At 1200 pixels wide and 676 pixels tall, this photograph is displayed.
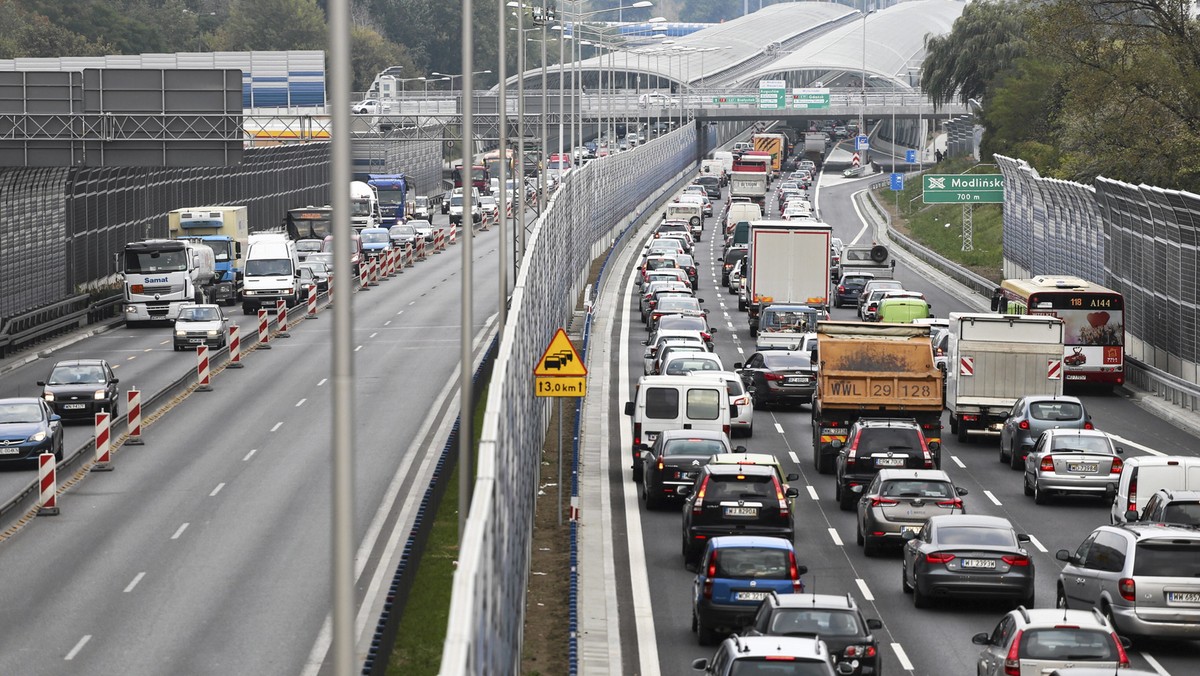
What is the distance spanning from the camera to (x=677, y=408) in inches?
1383

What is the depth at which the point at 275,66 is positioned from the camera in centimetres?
15375

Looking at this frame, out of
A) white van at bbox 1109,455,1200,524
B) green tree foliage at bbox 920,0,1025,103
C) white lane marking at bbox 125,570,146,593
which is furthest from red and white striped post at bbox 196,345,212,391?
green tree foliage at bbox 920,0,1025,103

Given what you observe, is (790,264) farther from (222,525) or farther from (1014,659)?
(1014,659)

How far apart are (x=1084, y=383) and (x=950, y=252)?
48085 millimetres

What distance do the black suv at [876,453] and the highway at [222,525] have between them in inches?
281

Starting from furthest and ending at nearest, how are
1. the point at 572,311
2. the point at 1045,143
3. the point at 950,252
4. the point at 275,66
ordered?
the point at 275,66 → the point at 1045,143 → the point at 950,252 → the point at 572,311

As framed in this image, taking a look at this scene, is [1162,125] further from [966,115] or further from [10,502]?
[966,115]

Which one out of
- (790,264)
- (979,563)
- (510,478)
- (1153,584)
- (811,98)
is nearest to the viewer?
(510,478)

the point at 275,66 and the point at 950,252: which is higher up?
the point at 275,66

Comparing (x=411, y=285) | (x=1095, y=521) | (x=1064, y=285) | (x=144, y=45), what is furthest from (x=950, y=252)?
(x=144, y=45)

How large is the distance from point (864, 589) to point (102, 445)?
1718cm

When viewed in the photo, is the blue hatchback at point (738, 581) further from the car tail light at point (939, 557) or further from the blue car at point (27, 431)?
the blue car at point (27, 431)

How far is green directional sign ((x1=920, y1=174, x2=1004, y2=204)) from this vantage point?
92.6 metres

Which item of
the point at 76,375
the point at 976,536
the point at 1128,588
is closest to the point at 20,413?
the point at 76,375
